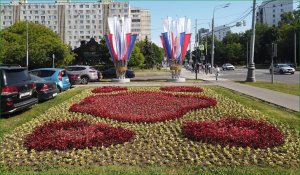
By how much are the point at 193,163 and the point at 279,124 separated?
4.08m

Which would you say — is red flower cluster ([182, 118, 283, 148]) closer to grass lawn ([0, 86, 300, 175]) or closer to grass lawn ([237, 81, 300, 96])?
grass lawn ([0, 86, 300, 175])

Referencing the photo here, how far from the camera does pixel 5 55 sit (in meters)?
46.5

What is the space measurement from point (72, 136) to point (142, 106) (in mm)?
4987

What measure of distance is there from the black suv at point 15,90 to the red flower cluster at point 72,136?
1.68 metres

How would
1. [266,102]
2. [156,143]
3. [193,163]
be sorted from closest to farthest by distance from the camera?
[193,163] → [156,143] → [266,102]

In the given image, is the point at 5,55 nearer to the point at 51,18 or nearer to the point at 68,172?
the point at 68,172

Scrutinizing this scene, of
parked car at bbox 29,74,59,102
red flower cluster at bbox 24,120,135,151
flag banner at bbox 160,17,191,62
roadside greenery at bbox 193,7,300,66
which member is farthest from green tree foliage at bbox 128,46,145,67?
red flower cluster at bbox 24,120,135,151

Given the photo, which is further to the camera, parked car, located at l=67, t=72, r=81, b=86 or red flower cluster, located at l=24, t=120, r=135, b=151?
parked car, located at l=67, t=72, r=81, b=86

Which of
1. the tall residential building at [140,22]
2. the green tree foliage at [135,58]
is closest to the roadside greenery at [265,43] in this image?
the green tree foliage at [135,58]

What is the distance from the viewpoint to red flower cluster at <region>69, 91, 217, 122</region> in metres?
10.5

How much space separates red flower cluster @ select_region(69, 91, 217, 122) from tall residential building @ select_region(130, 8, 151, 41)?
437 feet

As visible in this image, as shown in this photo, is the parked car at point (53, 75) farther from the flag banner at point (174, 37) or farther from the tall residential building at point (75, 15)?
the tall residential building at point (75, 15)

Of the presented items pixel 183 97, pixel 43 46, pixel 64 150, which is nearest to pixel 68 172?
pixel 64 150

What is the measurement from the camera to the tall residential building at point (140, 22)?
499 ft
